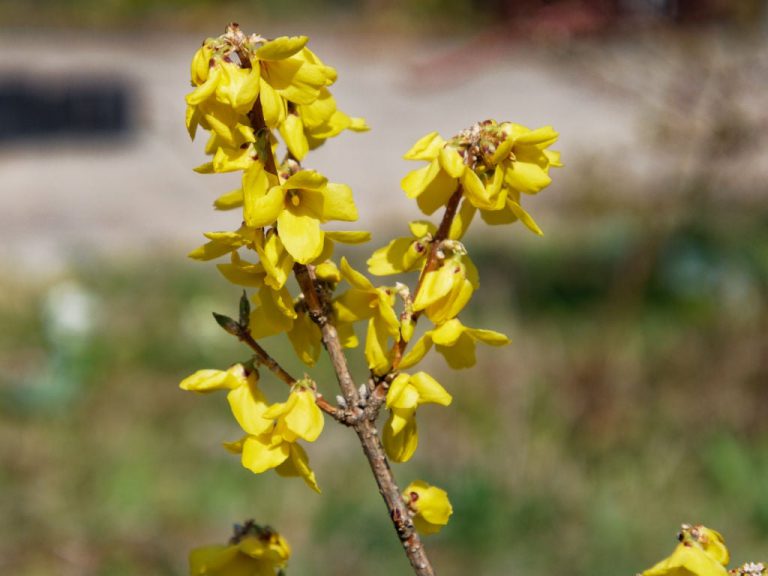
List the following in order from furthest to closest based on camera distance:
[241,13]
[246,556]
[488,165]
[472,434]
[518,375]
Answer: [241,13]
[518,375]
[472,434]
[246,556]
[488,165]

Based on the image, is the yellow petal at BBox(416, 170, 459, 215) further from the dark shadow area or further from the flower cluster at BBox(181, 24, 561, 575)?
the dark shadow area

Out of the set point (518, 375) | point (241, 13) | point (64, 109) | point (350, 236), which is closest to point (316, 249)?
point (350, 236)

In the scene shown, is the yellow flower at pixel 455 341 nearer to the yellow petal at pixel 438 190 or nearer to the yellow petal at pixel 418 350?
the yellow petal at pixel 418 350

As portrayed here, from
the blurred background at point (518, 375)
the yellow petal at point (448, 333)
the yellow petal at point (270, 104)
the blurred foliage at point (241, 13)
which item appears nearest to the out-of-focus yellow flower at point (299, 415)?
the yellow petal at point (448, 333)

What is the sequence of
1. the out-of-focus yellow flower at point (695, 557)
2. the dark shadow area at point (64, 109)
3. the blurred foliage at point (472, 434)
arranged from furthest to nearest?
the dark shadow area at point (64, 109) → the blurred foliage at point (472, 434) → the out-of-focus yellow flower at point (695, 557)

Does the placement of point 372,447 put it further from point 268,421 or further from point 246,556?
point 246,556

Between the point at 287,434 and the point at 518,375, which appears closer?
the point at 287,434

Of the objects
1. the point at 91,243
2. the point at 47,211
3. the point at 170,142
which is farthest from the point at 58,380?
the point at 170,142
